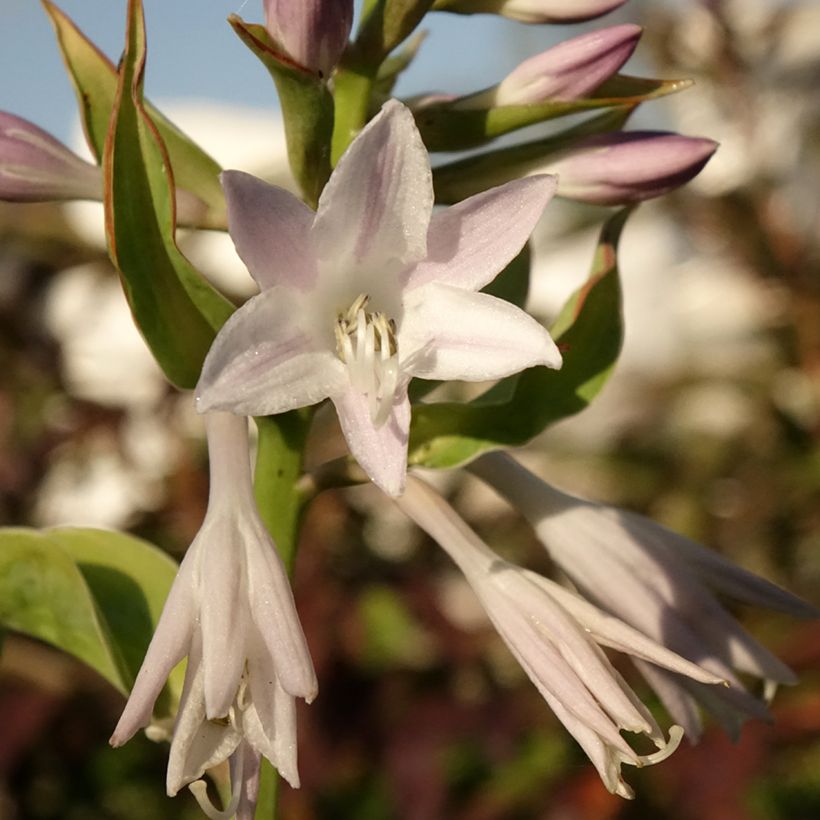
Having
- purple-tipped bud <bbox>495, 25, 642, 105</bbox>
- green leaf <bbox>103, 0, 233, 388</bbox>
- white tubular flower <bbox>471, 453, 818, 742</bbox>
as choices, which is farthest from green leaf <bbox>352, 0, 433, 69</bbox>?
white tubular flower <bbox>471, 453, 818, 742</bbox>

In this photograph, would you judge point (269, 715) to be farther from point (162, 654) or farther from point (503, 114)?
point (503, 114)

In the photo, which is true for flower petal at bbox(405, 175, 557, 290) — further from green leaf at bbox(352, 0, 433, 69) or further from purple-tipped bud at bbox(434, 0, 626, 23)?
purple-tipped bud at bbox(434, 0, 626, 23)

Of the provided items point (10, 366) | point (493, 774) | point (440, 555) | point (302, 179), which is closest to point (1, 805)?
point (493, 774)

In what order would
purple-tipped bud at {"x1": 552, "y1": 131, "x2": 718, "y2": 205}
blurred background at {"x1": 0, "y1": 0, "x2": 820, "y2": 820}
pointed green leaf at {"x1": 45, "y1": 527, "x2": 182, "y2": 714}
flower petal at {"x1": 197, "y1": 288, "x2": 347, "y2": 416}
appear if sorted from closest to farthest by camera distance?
flower petal at {"x1": 197, "y1": 288, "x2": 347, "y2": 416}
purple-tipped bud at {"x1": 552, "y1": 131, "x2": 718, "y2": 205}
pointed green leaf at {"x1": 45, "y1": 527, "x2": 182, "y2": 714}
blurred background at {"x1": 0, "y1": 0, "x2": 820, "y2": 820}

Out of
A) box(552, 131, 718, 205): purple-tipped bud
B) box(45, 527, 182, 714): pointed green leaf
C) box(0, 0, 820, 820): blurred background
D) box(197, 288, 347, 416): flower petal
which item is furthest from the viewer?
box(0, 0, 820, 820): blurred background

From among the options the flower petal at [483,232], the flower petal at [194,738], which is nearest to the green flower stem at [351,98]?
the flower petal at [483,232]

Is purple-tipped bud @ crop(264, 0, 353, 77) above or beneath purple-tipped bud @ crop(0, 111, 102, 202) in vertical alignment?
above

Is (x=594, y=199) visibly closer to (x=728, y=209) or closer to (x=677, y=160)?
(x=677, y=160)

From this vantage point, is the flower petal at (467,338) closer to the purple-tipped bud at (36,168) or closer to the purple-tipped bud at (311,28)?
the purple-tipped bud at (311,28)
